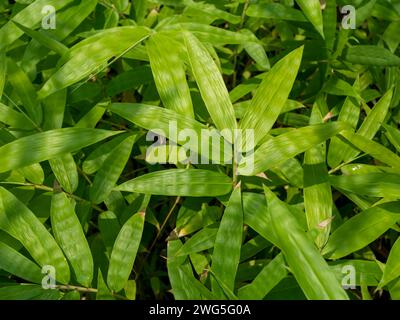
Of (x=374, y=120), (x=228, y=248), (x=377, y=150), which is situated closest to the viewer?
(x=228, y=248)

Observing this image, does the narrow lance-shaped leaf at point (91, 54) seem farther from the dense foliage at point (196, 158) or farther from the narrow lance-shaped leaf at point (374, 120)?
the narrow lance-shaped leaf at point (374, 120)

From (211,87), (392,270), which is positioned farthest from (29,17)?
(392,270)

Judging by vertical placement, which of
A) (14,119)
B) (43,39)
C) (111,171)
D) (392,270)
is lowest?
(392,270)

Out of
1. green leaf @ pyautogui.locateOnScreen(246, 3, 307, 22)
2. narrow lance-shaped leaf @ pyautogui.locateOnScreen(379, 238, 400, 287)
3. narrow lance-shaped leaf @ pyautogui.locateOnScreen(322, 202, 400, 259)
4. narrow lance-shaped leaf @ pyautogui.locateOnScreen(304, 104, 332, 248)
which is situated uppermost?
green leaf @ pyautogui.locateOnScreen(246, 3, 307, 22)

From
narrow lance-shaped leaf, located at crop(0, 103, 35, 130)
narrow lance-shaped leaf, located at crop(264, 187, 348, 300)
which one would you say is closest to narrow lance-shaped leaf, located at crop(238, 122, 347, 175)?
narrow lance-shaped leaf, located at crop(264, 187, 348, 300)

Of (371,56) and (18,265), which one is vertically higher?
(371,56)

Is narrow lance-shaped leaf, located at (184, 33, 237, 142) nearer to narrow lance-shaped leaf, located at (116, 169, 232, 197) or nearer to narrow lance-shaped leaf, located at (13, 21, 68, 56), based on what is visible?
narrow lance-shaped leaf, located at (116, 169, 232, 197)

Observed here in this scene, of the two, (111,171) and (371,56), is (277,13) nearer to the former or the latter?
(371,56)
